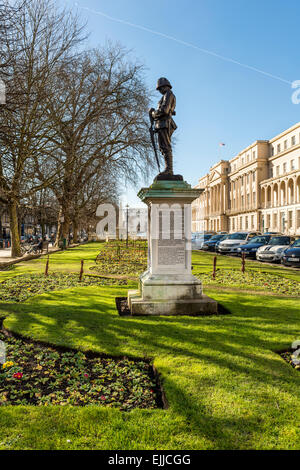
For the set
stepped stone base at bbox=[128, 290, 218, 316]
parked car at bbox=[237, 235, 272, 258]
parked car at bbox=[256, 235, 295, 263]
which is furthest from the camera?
parked car at bbox=[237, 235, 272, 258]

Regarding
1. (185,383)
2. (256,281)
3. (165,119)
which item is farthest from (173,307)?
(256,281)

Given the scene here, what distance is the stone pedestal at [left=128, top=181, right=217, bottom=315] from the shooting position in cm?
735

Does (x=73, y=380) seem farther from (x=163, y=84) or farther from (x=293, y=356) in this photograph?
(x=163, y=84)

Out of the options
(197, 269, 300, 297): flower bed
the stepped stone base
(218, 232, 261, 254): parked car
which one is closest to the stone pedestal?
the stepped stone base

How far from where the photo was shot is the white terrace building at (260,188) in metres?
61.3

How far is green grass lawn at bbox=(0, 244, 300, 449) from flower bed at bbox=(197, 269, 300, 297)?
3305 mm

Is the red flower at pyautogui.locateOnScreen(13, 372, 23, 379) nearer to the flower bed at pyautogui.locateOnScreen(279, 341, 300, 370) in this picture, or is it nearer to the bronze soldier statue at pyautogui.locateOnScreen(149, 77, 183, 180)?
the flower bed at pyautogui.locateOnScreen(279, 341, 300, 370)

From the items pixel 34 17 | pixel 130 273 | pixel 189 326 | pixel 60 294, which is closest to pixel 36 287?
pixel 60 294

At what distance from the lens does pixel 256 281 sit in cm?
1257

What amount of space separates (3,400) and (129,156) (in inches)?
932

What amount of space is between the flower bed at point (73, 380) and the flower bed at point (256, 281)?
7304 mm

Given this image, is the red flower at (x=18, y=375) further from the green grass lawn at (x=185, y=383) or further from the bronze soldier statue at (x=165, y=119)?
the bronze soldier statue at (x=165, y=119)

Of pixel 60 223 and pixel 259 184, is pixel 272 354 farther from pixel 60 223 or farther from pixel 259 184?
pixel 259 184

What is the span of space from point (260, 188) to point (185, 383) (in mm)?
77223
